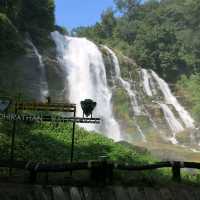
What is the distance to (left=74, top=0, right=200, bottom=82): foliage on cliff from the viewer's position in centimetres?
5462

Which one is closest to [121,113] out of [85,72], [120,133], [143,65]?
[120,133]

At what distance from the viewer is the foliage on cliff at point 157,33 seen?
5462 centimetres

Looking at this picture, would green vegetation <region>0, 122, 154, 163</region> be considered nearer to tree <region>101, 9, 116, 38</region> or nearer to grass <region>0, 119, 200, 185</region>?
grass <region>0, 119, 200, 185</region>

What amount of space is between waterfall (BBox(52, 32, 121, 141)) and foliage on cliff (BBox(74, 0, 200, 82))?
1257 cm

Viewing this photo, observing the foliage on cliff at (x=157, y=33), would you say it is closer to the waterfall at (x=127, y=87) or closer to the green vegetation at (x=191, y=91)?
the green vegetation at (x=191, y=91)

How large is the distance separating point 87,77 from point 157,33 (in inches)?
818

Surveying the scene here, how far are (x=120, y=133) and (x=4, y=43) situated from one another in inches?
497

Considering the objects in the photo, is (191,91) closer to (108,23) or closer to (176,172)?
(108,23)

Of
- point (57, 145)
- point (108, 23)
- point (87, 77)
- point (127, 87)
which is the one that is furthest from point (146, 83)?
point (108, 23)

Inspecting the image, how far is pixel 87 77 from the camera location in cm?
4062

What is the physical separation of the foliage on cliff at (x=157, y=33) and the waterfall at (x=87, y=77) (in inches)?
495

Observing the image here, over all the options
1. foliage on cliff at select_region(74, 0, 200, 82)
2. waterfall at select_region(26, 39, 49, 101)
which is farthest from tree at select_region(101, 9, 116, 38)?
waterfall at select_region(26, 39, 49, 101)

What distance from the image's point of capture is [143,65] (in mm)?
53781

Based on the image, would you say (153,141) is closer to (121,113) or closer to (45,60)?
(121,113)
